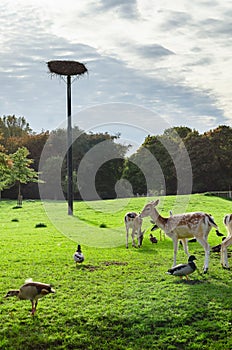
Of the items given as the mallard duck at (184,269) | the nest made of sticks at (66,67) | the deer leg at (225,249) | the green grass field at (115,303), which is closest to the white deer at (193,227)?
the deer leg at (225,249)

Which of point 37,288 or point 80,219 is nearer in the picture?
point 37,288

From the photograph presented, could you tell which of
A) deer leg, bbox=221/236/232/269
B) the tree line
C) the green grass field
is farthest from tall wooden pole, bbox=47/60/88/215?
deer leg, bbox=221/236/232/269

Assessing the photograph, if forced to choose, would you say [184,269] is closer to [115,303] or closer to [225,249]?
[115,303]

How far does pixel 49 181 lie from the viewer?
181 ft

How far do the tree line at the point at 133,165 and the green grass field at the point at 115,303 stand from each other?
77.4 feet

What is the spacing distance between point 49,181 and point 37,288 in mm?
Result: 47566

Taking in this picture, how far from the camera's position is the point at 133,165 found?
38.6 metres

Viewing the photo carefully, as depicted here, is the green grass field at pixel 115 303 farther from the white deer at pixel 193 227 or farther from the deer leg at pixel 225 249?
the white deer at pixel 193 227

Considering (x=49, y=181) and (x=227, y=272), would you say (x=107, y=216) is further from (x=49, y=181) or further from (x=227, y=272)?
(x=49, y=181)

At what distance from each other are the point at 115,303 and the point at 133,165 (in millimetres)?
29841

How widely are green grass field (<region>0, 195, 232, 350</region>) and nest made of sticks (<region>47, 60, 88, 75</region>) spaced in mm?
21048

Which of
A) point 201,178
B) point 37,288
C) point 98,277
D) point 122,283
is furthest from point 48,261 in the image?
point 201,178

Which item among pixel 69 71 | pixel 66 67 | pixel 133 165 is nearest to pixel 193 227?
pixel 66 67

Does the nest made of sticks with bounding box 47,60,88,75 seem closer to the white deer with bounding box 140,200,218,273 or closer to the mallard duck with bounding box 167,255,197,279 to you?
the white deer with bounding box 140,200,218,273
